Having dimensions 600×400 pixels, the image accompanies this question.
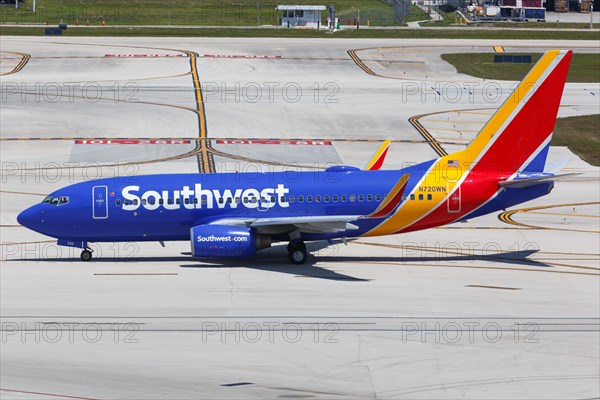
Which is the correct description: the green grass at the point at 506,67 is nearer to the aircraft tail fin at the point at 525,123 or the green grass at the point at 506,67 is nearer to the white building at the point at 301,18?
the white building at the point at 301,18

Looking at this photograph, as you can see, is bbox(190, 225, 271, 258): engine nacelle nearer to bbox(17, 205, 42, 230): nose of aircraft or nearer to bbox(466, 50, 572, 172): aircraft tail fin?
bbox(17, 205, 42, 230): nose of aircraft

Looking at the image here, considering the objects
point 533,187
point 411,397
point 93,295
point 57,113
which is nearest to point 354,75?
point 57,113

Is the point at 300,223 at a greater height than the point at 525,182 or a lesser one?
lesser

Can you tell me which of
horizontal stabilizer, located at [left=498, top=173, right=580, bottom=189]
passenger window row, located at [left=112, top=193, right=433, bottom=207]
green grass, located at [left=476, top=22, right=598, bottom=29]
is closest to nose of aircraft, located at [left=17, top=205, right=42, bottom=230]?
passenger window row, located at [left=112, top=193, right=433, bottom=207]

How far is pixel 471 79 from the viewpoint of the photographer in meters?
105

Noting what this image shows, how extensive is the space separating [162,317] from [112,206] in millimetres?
9518

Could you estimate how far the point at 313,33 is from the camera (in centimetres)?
13500

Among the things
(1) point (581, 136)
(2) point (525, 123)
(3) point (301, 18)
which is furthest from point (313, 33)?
(2) point (525, 123)

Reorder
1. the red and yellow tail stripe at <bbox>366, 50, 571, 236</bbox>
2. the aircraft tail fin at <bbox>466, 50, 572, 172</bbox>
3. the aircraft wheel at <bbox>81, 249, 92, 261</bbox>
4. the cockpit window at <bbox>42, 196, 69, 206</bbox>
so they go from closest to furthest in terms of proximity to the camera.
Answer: the cockpit window at <bbox>42, 196, 69, 206</bbox> → the red and yellow tail stripe at <bbox>366, 50, 571, 236</bbox> → the aircraft tail fin at <bbox>466, 50, 572, 172</bbox> → the aircraft wheel at <bbox>81, 249, 92, 261</bbox>

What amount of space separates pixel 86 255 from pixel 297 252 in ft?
32.3

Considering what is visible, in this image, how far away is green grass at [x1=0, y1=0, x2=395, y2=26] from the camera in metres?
150

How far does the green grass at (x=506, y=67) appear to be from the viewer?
351ft

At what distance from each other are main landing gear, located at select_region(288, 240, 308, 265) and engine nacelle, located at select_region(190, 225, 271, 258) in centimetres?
214

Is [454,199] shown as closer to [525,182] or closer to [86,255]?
[525,182]
